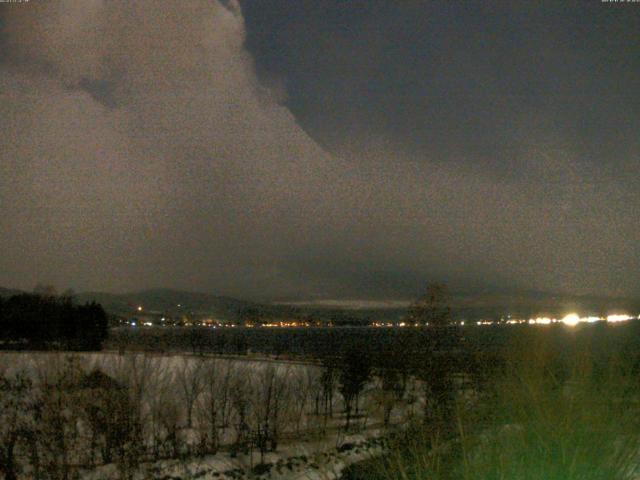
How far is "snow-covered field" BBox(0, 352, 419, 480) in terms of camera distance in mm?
10742

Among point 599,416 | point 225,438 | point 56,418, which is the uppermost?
point 599,416

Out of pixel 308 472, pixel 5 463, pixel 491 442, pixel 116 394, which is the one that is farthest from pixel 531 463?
pixel 116 394

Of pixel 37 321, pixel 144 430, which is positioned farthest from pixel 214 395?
pixel 37 321

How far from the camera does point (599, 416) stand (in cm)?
632

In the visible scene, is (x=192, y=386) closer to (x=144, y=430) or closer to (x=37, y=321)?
(x=144, y=430)

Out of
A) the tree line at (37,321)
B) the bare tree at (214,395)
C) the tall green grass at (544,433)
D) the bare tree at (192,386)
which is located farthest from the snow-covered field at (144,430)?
the tree line at (37,321)

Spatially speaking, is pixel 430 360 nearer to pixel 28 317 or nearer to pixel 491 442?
pixel 491 442

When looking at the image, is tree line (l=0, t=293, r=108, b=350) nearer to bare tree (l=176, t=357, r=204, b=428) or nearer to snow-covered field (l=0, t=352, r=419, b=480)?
bare tree (l=176, t=357, r=204, b=428)

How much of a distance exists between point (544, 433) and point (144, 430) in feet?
28.9

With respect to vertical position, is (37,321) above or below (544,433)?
above

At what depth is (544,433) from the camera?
6.30 metres

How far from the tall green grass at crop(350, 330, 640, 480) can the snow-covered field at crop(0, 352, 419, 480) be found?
1.99m

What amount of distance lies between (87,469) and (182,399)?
6.51 meters

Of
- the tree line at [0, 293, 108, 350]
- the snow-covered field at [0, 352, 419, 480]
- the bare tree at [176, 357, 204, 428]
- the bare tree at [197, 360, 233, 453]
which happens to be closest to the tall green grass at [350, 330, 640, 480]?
the snow-covered field at [0, 352, 419, 480]
